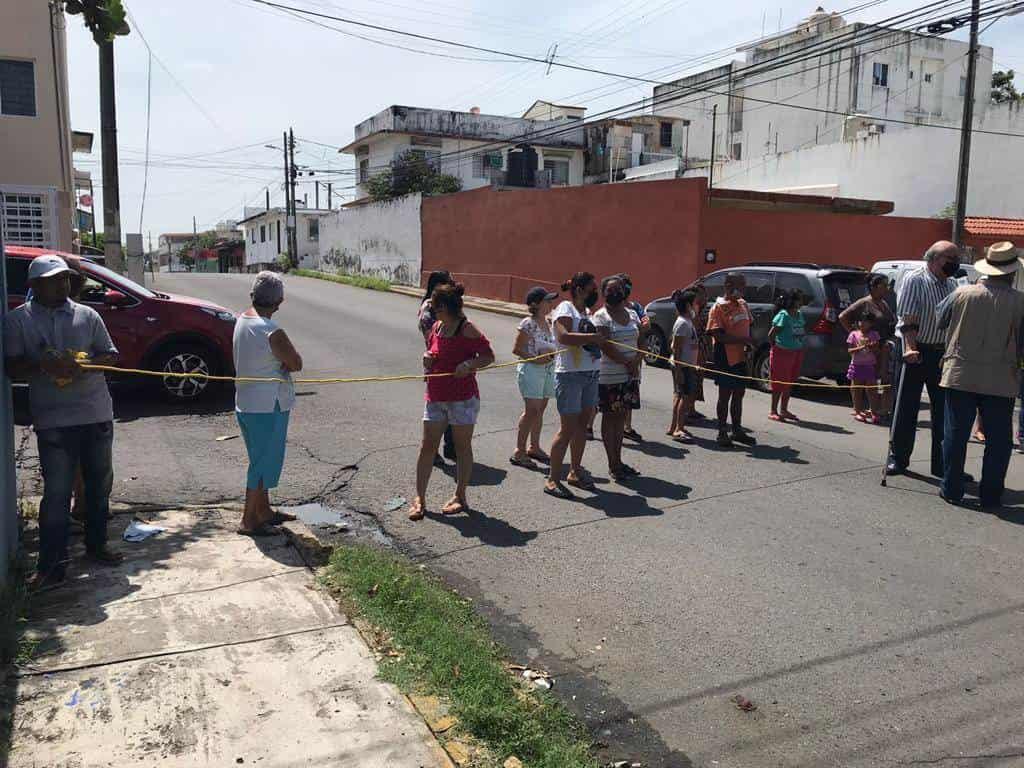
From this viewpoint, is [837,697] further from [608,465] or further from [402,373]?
[402,373]

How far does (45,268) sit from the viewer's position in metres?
4.71

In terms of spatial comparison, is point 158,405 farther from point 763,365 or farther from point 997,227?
point 997,227

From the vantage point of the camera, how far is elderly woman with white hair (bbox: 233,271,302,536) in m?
5.41

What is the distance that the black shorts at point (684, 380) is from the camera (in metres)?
8.84

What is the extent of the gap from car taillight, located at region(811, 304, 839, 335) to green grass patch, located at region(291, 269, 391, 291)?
74.1ft

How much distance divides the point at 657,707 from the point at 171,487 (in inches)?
182

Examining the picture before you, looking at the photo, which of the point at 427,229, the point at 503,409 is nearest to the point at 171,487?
the point at 503,409

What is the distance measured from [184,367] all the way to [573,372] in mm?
5296

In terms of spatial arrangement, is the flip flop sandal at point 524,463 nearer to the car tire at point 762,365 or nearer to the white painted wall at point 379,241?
the car tire at point 762,365

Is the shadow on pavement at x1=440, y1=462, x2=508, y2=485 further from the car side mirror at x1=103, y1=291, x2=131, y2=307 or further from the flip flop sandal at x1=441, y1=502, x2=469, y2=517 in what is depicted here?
the car side mirror at x1=103, y1=291, x2=131, y2=307

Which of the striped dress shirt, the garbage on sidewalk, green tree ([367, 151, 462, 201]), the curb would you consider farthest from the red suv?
green tree ([367, 151, 462, 201])

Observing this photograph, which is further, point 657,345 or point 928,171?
point 928,171

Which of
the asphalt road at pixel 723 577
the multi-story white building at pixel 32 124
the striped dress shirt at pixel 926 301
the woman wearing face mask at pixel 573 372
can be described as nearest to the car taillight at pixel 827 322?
the asphalt road at pixel 723 577

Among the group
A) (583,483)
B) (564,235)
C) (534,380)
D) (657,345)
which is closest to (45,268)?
(534,380)
